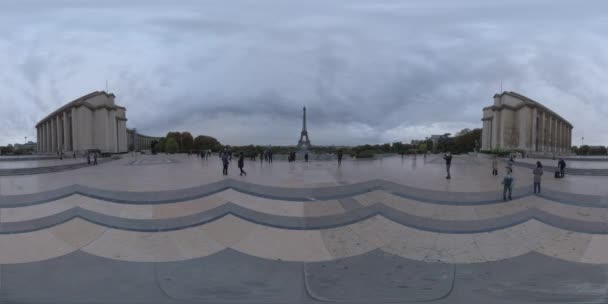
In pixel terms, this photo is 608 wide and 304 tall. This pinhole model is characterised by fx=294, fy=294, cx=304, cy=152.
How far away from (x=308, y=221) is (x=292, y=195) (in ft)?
5.46

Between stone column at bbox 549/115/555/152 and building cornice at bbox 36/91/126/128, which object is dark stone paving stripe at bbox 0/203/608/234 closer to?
building cornice at bbox 36/91/126/128

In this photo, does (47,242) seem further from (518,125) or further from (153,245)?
(518,125)

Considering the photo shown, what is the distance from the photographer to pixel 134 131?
93.7 meters

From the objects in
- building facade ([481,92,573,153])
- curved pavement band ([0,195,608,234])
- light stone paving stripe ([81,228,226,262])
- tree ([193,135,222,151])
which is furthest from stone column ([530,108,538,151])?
tree ([193,135,222,151])

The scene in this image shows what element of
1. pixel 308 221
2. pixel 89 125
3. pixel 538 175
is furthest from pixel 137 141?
pixel 538 175

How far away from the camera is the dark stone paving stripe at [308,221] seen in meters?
6.68

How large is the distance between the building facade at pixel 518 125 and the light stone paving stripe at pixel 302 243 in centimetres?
5438

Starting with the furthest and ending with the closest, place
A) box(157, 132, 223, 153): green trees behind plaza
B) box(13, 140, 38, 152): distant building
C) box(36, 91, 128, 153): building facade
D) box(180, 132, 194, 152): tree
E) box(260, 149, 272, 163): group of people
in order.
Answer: box(13, 140, 38, 152): distant building < box(180, 132, 194, 152): tree < box(157, 132, 223, 153): green trees behind plaza < box(36, 91, 128, 153): building facade < box(260, 149, 272, 163): group of people

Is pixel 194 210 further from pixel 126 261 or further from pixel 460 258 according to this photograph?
pixel 460 258

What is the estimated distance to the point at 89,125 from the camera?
56031 mm

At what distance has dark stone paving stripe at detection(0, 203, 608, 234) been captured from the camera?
668cm

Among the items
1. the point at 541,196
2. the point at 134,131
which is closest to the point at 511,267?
the point at 541,196

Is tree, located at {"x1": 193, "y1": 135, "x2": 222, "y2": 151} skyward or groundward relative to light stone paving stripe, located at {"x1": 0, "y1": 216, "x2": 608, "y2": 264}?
skyward

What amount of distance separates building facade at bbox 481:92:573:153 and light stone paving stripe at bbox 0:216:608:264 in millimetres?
54378
